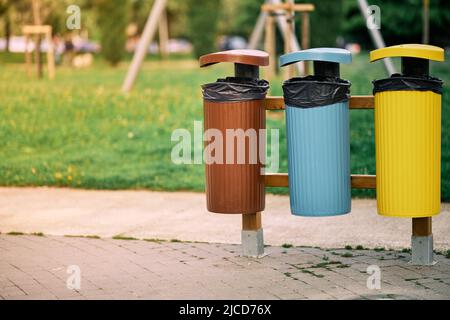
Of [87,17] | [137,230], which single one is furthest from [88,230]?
[87,17]

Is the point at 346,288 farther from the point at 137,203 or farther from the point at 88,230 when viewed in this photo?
the point at 137,203

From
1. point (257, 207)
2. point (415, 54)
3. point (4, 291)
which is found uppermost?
point (415, 54)

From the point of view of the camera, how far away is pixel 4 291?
18.9ft

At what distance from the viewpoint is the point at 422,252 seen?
6.32 m

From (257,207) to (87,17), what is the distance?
115 feet

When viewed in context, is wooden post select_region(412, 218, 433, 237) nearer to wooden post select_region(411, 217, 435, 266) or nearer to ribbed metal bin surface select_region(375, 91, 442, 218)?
wooden post select_region(411, 217, 435, 266)

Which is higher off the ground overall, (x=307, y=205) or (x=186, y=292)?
(x=307, y=205)

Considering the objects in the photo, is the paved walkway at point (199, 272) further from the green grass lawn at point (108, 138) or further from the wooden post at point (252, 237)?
the green grass lawn at point (108, 138)

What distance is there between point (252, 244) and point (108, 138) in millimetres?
5849

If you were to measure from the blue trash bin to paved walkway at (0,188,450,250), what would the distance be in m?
0.81

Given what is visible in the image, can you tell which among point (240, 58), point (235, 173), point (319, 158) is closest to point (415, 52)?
point (319, 158)

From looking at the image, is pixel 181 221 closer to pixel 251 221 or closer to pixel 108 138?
pixel 251 221

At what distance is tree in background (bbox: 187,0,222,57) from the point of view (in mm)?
35906

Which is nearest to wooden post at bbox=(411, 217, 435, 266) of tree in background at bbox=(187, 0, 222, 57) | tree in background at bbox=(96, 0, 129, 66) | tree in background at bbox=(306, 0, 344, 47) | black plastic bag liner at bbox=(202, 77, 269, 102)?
black plastic bag liner at bbox=(202, 77, 269, 102)
